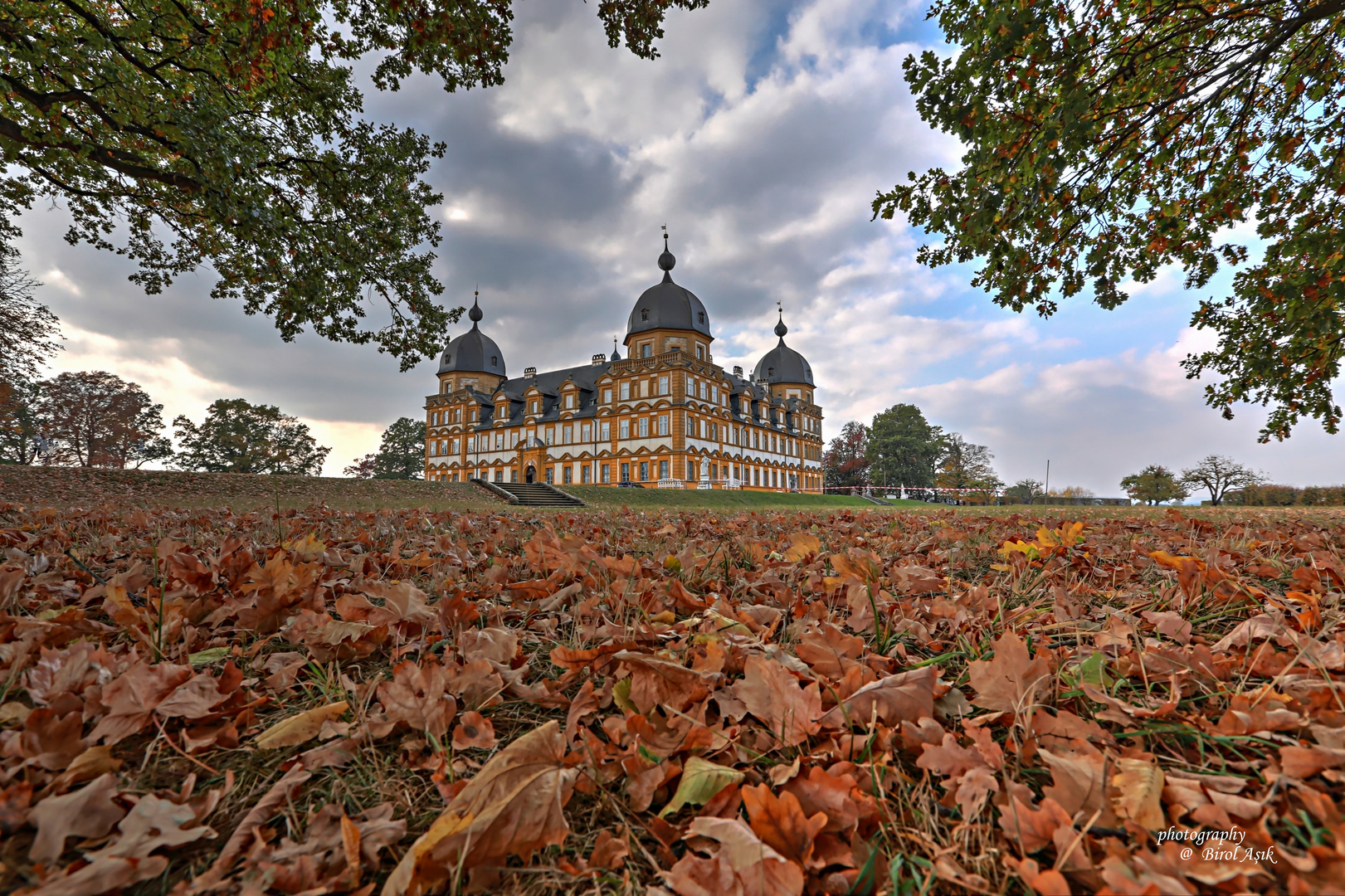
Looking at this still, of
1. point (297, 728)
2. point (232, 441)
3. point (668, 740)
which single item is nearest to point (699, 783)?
point (668, 740)

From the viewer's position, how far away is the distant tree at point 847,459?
6612cm

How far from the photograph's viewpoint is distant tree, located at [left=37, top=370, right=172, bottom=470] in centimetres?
3072

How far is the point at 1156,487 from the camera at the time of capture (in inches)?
1425

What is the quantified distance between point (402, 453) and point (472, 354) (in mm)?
15473

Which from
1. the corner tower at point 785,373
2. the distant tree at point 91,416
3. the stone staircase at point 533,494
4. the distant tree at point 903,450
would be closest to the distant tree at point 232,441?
the distant tree at point 91,416

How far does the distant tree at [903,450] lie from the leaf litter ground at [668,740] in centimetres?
5716

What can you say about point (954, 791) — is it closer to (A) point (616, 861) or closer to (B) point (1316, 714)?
(A) point (616, 861)

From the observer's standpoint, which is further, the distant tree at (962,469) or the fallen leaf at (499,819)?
the distant tree at (962,469)

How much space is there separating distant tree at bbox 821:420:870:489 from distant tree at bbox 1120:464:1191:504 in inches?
1142

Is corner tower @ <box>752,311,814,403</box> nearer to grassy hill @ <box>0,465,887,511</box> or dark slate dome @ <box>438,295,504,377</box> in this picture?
dark slate dome @ <box>438,295,504,377</box>

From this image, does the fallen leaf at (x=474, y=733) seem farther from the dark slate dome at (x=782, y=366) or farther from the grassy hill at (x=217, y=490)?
the dark slate dome at (x=782, y=366)

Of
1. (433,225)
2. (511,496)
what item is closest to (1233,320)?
(433,225)

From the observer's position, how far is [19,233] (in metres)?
10.7

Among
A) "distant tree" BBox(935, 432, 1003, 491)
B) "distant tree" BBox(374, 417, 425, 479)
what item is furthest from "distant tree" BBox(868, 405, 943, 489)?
"distant tree" BBox(374, 417, 425, 479)
